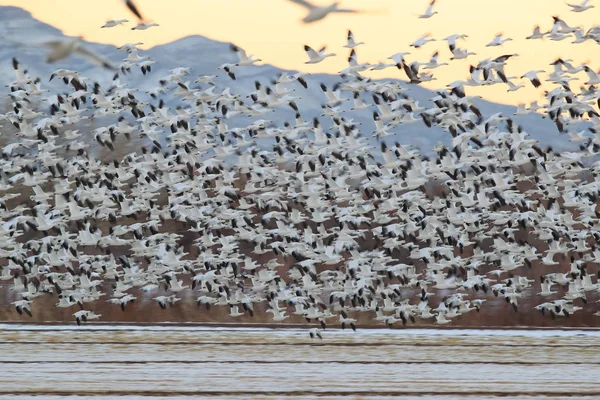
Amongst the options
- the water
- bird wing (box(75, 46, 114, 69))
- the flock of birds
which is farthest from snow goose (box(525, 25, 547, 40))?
bird wing (box(75, 46, 114, 69))

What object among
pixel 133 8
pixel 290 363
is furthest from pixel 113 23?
pixel 133 8

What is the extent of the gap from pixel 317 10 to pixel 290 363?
10.3 m

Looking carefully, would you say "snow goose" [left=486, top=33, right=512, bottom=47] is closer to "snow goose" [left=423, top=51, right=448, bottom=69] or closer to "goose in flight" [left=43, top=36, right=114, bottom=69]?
"snow goose" [left=423, top=51, right=448, bottom=69]

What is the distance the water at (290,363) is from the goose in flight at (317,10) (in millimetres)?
6824

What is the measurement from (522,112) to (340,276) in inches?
273

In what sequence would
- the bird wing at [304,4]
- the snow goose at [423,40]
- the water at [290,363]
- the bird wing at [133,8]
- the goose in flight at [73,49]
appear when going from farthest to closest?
the snow goose at [423,40]
the water at [290,363]
the goose in flight at [73,49]
the bird wing at [304,4]
the bird wing at [133,8]

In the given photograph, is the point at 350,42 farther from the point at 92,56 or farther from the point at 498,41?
the point at 92,56

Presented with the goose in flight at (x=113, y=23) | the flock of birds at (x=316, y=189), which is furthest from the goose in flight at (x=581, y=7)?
the goose in flight at (x=113, y=23)

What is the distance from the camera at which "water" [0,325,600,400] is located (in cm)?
1922

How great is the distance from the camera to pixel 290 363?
74.0 ft

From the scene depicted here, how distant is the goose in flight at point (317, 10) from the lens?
12.8m

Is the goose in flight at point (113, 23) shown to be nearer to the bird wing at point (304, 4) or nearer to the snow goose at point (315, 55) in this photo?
the snow goose at point (315, 55)

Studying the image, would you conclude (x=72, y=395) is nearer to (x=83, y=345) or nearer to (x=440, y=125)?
(x=83, y=345)

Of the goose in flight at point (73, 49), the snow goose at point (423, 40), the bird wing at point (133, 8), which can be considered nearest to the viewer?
the bird wing at point (133, 8)
